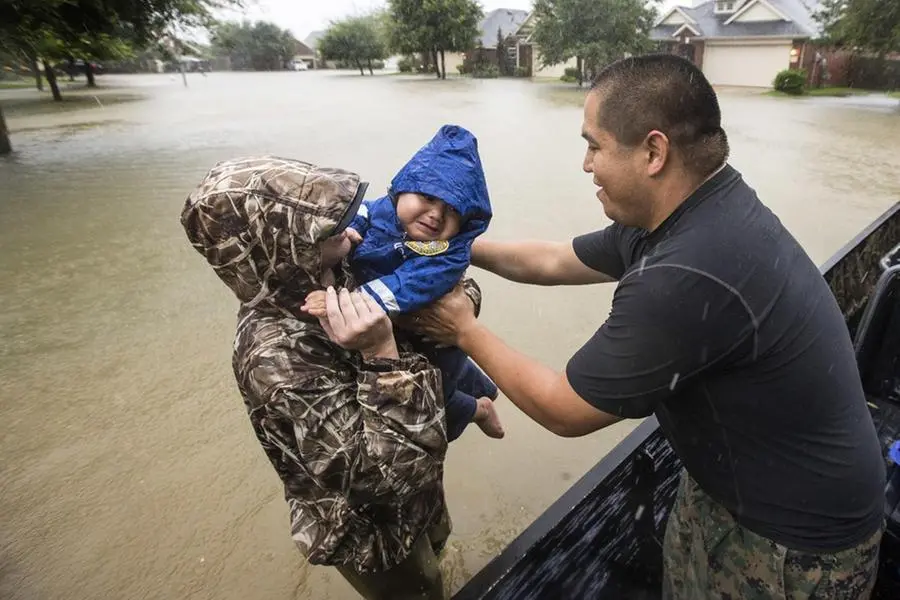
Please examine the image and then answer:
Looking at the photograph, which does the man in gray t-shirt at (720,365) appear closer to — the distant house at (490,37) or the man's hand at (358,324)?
the man's hand at (358,324)

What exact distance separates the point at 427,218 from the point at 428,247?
0.35ft

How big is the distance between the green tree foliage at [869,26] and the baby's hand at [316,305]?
26.8 metres

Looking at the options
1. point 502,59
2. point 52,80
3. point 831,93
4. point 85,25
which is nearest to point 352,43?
point 502,59

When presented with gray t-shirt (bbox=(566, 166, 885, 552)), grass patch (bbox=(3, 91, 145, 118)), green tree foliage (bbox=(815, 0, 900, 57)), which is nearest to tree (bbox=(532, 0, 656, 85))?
green tree foliage (bbox=(815, 0, 900, 57))

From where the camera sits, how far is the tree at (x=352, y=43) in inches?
2240

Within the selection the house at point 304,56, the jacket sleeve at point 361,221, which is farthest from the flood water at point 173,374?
the house at point 304,56

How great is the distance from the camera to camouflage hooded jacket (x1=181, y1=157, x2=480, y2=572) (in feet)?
4.42

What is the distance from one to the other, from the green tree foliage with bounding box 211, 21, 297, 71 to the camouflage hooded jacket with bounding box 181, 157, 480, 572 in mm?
74134

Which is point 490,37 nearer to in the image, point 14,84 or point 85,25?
point 14,84

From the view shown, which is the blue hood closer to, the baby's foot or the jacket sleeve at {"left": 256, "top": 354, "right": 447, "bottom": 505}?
the jacket sleeve at {"left": 256, "top": 354, "right": 447, "bottom": 505}

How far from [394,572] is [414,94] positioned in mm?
29464

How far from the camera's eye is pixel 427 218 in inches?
69.1

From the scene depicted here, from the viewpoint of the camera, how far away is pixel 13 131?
17000 millimetres

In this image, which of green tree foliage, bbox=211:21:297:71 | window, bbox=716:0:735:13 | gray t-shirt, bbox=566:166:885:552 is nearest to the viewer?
gray t-shirt, bbox=566:166:885:552
